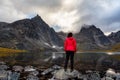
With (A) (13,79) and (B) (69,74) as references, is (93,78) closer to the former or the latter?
(B) (69,74)

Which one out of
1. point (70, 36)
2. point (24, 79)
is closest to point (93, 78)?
point (70, 36)

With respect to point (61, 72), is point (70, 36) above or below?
above

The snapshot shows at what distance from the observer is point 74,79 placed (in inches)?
1079

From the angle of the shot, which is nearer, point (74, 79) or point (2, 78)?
point (2, 78)

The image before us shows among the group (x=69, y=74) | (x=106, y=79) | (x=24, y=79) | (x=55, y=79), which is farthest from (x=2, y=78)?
(x=106, y=79)

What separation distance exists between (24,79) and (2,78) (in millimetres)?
3889

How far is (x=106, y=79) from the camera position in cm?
2717

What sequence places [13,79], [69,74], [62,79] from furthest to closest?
1. [69,74]
2. [62,79]
3. [13,79]

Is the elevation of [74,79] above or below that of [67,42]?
below

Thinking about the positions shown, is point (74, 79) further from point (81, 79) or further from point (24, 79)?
point (24, 79)

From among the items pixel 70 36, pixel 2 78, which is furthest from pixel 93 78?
pixel 2 78

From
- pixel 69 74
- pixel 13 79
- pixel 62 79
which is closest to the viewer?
pixel 13 79

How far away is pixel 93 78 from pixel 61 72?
11.5ft

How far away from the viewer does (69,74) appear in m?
27.2
